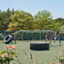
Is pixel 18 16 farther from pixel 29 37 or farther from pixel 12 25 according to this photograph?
pixel 29 37

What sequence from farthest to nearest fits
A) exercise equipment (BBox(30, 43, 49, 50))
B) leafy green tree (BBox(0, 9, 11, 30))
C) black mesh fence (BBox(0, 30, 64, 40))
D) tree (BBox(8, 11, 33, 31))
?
leafy green tree (BBox(0, 9, 11, 30)), tree (BBox(8, 11, 33, 31)), black mesh fence (BBox(0, 30, 64, 40)), exercise equipment (BBox(30, 43, 49, 50))

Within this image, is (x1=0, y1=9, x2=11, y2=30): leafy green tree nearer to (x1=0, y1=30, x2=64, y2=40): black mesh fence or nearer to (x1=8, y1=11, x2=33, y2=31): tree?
(x1=8, y1=11, x2=33, y2=31): tree

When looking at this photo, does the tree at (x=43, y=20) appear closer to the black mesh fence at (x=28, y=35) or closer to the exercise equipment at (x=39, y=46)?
the black mesh fence at (x=28, y=35)

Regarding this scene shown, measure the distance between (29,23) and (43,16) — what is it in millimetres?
7542

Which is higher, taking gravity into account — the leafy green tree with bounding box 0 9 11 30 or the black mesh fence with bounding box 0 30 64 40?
the leafy green tree with bounding box 0 9 11 30

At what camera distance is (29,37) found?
39250 millimetres

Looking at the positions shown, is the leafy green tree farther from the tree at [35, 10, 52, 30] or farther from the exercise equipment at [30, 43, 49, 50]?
the exercise equipment at [30, 43, 49, 50]

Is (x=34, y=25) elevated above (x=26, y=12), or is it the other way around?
(x=26, y=12)

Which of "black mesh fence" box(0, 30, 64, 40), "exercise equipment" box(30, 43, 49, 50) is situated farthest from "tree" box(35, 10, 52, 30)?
"exercise equipment" box(30, 43, 49, 50)

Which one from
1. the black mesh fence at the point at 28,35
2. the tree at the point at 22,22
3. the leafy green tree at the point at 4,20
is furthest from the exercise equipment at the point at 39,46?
the leafy green tree at the point at 4,20

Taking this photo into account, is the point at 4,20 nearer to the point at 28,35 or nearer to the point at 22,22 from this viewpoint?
the point at 22,22

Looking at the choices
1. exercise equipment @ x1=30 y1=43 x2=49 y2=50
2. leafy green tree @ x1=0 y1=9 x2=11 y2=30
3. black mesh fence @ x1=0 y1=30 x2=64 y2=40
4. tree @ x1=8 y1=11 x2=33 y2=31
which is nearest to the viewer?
exercise equipment @ x1=30 y1=43 x2=49 y2=50

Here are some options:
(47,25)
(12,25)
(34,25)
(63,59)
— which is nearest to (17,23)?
(12,25)

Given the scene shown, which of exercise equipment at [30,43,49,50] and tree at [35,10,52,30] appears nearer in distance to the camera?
exercise equipment at [30,43,49,50]
